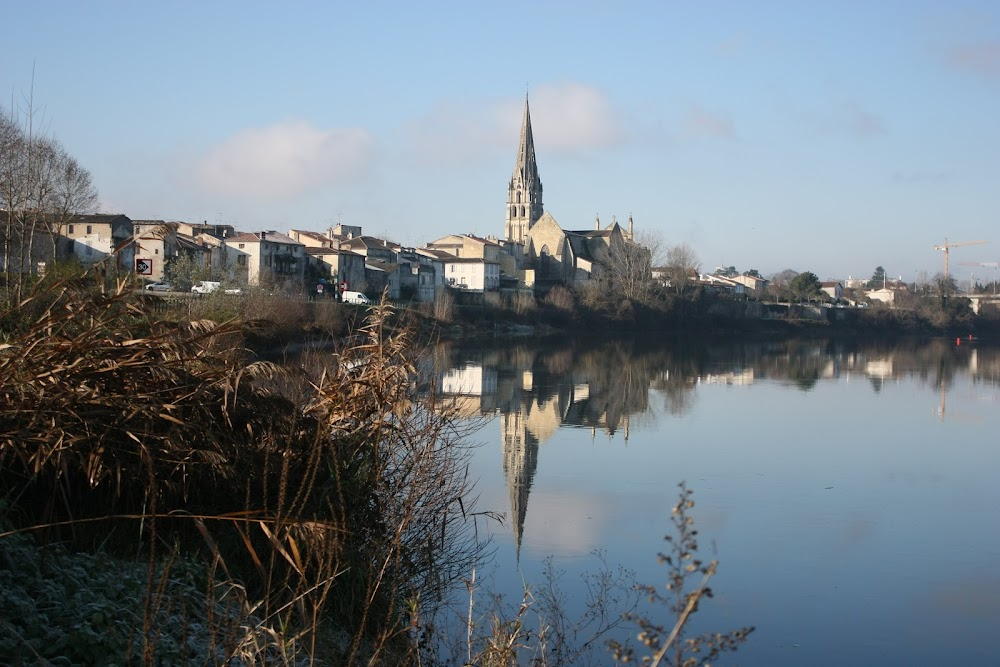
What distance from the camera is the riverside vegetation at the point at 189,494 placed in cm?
436

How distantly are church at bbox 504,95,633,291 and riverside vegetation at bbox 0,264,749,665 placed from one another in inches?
2579

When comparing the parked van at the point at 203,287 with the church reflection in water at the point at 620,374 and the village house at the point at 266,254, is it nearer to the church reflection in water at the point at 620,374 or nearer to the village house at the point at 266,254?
the church reflection in water at the point at 620,374

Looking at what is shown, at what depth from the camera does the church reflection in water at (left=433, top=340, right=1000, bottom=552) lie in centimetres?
2031

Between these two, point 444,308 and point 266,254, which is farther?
point 266,254

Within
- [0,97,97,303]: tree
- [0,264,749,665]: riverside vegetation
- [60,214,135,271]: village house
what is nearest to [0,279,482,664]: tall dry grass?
[0,264,749,665]: riverside vegetation

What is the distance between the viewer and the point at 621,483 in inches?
593

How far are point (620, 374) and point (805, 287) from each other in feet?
180

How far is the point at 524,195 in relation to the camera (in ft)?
327

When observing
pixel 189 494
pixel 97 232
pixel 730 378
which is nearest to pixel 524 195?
pixel 97 232

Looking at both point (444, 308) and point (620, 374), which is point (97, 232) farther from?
point (620, 374)

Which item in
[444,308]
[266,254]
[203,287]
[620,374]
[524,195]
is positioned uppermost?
[524,195]

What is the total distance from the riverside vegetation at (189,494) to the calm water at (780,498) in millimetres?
2033

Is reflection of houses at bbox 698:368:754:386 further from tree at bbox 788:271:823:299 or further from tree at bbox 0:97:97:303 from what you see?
tree at bbox 788:271:823:299

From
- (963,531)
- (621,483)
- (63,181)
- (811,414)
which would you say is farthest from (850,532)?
(63,181)
